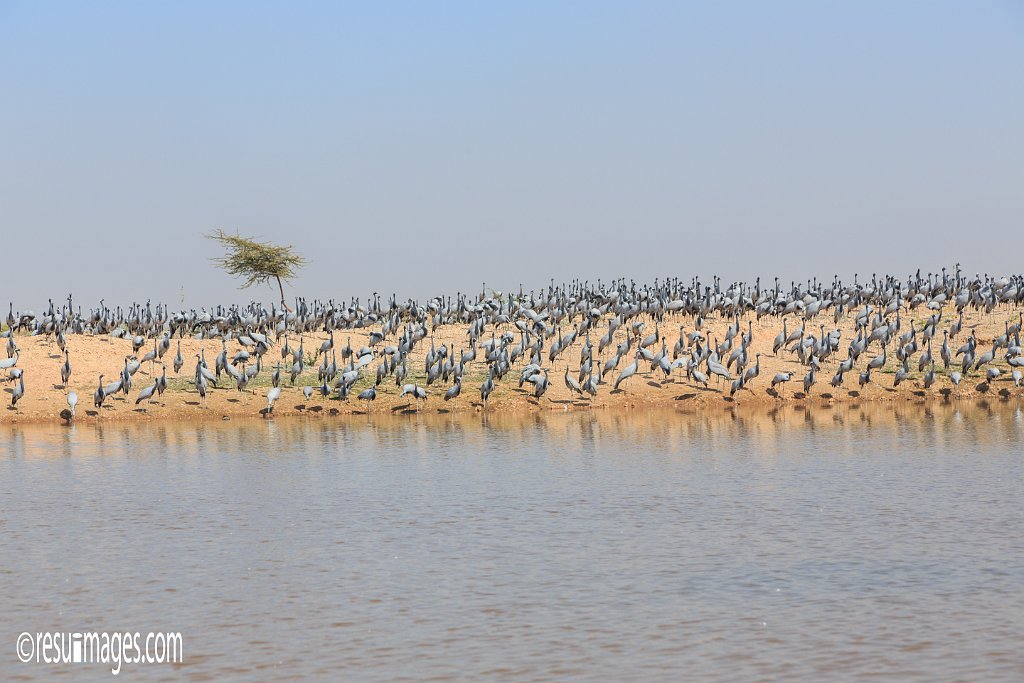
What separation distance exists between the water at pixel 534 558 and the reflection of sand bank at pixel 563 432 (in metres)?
0.35

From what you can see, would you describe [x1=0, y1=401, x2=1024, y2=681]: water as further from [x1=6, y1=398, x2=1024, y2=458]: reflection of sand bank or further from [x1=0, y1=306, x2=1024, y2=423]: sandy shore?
[x1=0, y1=306, x2=1024, y2=423]: sandy shore

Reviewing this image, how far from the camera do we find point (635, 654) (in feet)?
34.7

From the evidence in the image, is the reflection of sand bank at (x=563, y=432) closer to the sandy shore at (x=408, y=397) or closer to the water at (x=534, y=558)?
the water at (x=534, y=558)

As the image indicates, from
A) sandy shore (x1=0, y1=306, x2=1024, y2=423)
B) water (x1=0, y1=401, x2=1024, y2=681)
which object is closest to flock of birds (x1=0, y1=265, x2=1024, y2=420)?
sandy shore (x1=0, y1=306, x2=1024, y2=423)

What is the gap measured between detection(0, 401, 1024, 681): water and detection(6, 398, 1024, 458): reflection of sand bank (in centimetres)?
35

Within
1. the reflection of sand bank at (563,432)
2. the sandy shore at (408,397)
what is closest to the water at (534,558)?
the reflection of sand bank at (563,432)

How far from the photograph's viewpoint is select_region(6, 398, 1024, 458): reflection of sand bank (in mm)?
25906

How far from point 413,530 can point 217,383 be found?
2177 centimetres

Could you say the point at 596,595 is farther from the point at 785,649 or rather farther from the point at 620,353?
the point at 620,353

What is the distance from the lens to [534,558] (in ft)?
47.4

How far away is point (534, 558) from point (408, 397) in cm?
2205

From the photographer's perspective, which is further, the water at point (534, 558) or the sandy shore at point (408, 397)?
the sandy shore at point (408, 397)

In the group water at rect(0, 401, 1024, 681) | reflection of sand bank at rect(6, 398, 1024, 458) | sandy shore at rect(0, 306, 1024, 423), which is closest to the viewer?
water at rect(0, 401, 1024, 681)

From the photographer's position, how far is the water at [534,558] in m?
10.6
